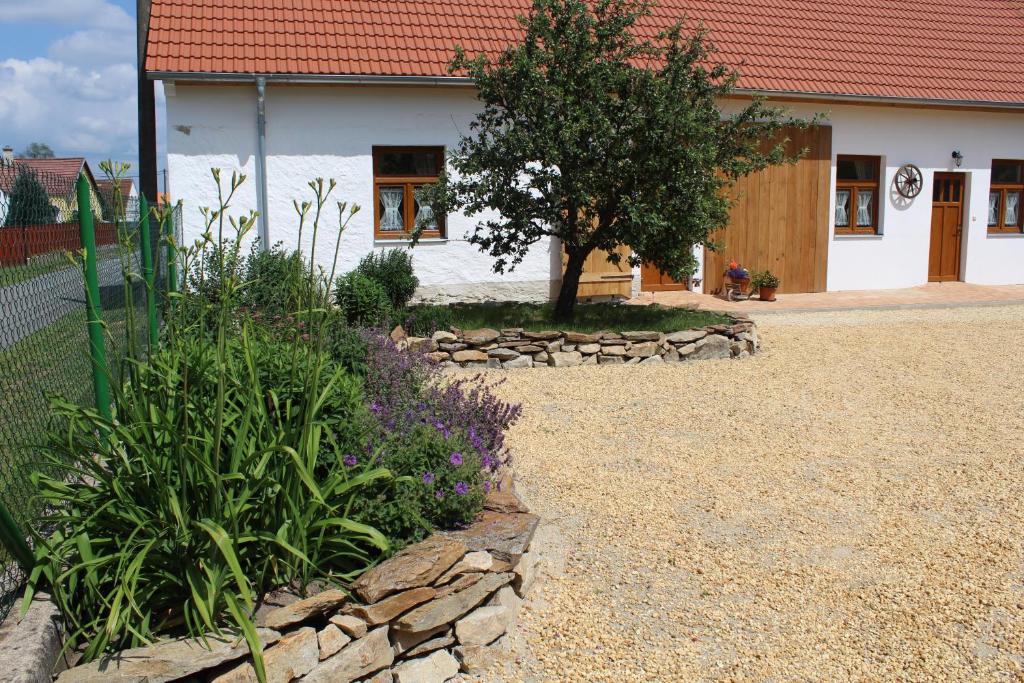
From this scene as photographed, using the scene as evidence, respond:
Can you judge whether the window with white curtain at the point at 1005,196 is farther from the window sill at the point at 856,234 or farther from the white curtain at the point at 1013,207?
the window sill at the point at 856,234

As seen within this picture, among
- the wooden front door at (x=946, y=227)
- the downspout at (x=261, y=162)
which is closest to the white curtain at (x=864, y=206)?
the wooden front door at (x=946, y=227)

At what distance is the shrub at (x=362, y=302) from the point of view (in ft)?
32.4

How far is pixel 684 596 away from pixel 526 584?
719mm

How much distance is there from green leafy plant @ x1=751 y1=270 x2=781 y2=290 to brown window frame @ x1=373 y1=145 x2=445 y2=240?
17.4 feet

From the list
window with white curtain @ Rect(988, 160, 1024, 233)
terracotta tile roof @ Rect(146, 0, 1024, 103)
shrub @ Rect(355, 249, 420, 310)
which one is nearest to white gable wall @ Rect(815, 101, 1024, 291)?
window with white curtain @ Rect(988, 160, 1024, 233)

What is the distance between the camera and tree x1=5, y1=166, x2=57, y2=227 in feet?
11.9

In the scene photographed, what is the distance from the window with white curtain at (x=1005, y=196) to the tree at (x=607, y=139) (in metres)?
8.36

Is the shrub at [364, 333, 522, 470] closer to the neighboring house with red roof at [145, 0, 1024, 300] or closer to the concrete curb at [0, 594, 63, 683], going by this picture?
the concrete curb at [0, 594, 63, 683]

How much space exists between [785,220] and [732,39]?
3248 mm

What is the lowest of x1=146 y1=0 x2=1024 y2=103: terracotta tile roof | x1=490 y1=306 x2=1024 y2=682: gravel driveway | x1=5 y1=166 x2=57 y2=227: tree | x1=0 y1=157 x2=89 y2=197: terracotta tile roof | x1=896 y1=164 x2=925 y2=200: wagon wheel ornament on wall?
x1=490 y1=306 x2=1024 y2=682: gravel driveway

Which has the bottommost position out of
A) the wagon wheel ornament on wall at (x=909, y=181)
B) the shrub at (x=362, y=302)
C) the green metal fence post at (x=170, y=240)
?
the shrub at (x=362, y=302)

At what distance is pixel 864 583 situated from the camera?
404 cm

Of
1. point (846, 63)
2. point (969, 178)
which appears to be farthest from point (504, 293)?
point (969, 178)

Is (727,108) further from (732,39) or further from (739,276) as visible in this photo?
(739,276)
